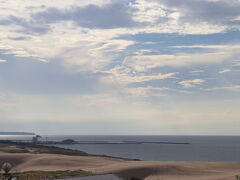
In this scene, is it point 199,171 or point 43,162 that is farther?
point 43,162

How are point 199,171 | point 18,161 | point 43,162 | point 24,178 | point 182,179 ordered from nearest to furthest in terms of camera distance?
point 24,178 → point 182,179 → point 199,171 → point 43,162 → point 18,161

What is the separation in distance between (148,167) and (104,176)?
3098 centimetres

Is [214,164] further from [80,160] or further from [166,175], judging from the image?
[80,160]

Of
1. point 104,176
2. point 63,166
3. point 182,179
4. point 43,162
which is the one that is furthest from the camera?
point 43,162

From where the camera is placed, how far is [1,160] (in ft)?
231

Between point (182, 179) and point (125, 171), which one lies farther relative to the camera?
point (125, 171)

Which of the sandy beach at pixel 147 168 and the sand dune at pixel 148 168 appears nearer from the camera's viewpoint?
the sandy beach at pixel 147 168

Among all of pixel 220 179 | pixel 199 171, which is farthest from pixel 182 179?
pixel 199 171

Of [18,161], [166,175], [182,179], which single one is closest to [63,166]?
[18,161]

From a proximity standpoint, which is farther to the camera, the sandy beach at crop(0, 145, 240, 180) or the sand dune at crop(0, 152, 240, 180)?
the sand dune at crop(0, 152, 240, 180)

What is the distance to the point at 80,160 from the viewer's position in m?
68.9

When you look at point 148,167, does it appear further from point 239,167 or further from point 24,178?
point 24,178

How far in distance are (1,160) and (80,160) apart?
15586mm

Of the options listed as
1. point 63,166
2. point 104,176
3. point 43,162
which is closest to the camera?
point 104,176
